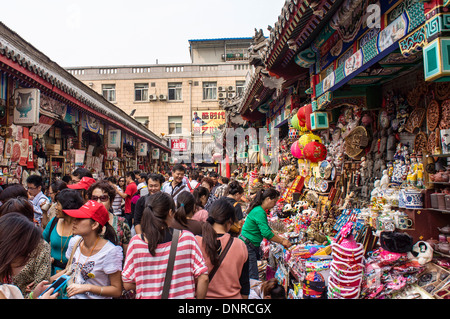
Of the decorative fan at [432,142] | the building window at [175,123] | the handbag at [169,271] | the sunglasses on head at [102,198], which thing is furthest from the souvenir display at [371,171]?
the building window at [175,123]

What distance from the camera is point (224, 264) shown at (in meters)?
2.42

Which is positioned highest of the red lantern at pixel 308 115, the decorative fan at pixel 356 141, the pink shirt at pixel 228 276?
the red lantern at pixel 308 115

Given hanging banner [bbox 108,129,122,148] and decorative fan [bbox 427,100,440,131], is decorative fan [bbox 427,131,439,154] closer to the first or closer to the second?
decorative fan [bbox 427,100,440,131]

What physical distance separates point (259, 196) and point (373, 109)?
249cm

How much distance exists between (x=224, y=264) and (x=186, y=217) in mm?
1079

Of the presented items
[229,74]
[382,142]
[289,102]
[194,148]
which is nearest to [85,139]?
[289,102]

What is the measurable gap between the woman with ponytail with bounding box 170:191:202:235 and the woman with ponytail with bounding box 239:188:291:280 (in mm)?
791

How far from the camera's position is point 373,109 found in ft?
16.7

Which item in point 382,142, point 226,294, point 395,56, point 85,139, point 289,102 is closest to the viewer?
point 226,294

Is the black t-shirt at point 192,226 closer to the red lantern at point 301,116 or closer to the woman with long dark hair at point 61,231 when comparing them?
the woman with long dark hair at point 61,231

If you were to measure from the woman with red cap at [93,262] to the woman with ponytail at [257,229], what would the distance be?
1.82 meters

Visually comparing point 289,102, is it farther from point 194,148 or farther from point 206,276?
point 194,148

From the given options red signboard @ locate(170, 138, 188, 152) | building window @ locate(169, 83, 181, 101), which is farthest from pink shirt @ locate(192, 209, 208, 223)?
building window @ locate(169, 83, 181, 101)

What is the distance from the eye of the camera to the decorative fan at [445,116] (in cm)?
349
